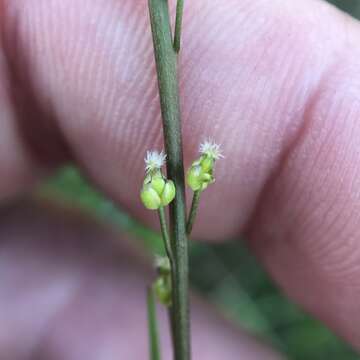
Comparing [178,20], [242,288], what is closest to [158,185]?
[178,20]

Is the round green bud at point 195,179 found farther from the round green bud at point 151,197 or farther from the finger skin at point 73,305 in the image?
the finger skin at point 73,305

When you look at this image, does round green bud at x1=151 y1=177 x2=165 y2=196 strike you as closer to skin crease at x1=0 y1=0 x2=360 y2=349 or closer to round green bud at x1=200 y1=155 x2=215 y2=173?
round green bud at x1=200 y1=155 x2=215 y2=173

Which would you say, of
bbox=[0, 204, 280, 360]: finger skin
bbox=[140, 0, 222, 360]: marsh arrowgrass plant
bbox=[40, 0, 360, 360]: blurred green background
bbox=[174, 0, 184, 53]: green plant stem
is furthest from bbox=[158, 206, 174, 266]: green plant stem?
bbox=[40, 0, 360, 360]: blurred green background

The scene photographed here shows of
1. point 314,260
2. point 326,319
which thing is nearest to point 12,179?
point 314,260

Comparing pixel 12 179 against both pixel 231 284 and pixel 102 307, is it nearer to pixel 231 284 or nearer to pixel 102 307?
pixel 102 307

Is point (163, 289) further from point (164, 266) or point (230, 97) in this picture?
point (230, 97)

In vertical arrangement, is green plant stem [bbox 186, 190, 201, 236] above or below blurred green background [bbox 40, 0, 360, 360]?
below

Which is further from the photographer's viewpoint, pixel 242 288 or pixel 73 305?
pixel 242 288

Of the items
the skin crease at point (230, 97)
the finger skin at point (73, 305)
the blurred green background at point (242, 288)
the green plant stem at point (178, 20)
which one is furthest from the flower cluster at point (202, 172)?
the blurred green background at point (242, 288)
